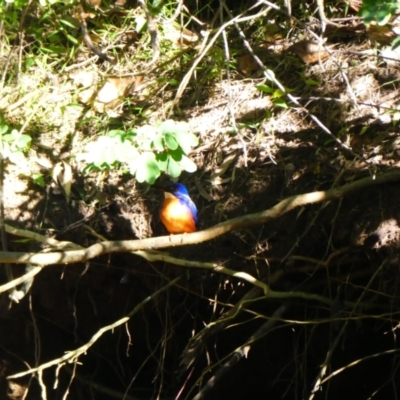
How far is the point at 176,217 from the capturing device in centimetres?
413

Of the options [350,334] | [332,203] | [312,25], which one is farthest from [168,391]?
[312,25]

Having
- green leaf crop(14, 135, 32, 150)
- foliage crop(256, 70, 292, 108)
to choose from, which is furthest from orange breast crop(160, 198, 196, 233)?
green leaf crop(14, 135, 32, 150)

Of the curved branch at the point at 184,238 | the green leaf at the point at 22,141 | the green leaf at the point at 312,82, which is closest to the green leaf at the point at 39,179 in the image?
the green leaf at the point at 22,141

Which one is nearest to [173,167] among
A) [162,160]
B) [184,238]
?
[162,160]

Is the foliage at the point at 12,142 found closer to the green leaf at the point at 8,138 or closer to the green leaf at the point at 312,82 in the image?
the green leaf at the point at 8,138

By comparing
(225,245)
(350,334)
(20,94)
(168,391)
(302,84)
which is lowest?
(168,391)

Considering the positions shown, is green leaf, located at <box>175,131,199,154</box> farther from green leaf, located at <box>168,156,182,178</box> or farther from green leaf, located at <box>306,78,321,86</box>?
green leaf, located at <box>306,78,321,86</box>

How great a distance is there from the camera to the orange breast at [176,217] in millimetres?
4114

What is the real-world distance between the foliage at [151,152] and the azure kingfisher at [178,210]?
96 cm

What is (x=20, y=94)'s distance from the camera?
5.16m

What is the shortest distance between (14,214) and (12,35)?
4.95 feet

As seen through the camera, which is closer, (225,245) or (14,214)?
(225,245)

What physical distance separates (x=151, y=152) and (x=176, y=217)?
1049 millimetres

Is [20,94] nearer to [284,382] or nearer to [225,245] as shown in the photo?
[225,245]
